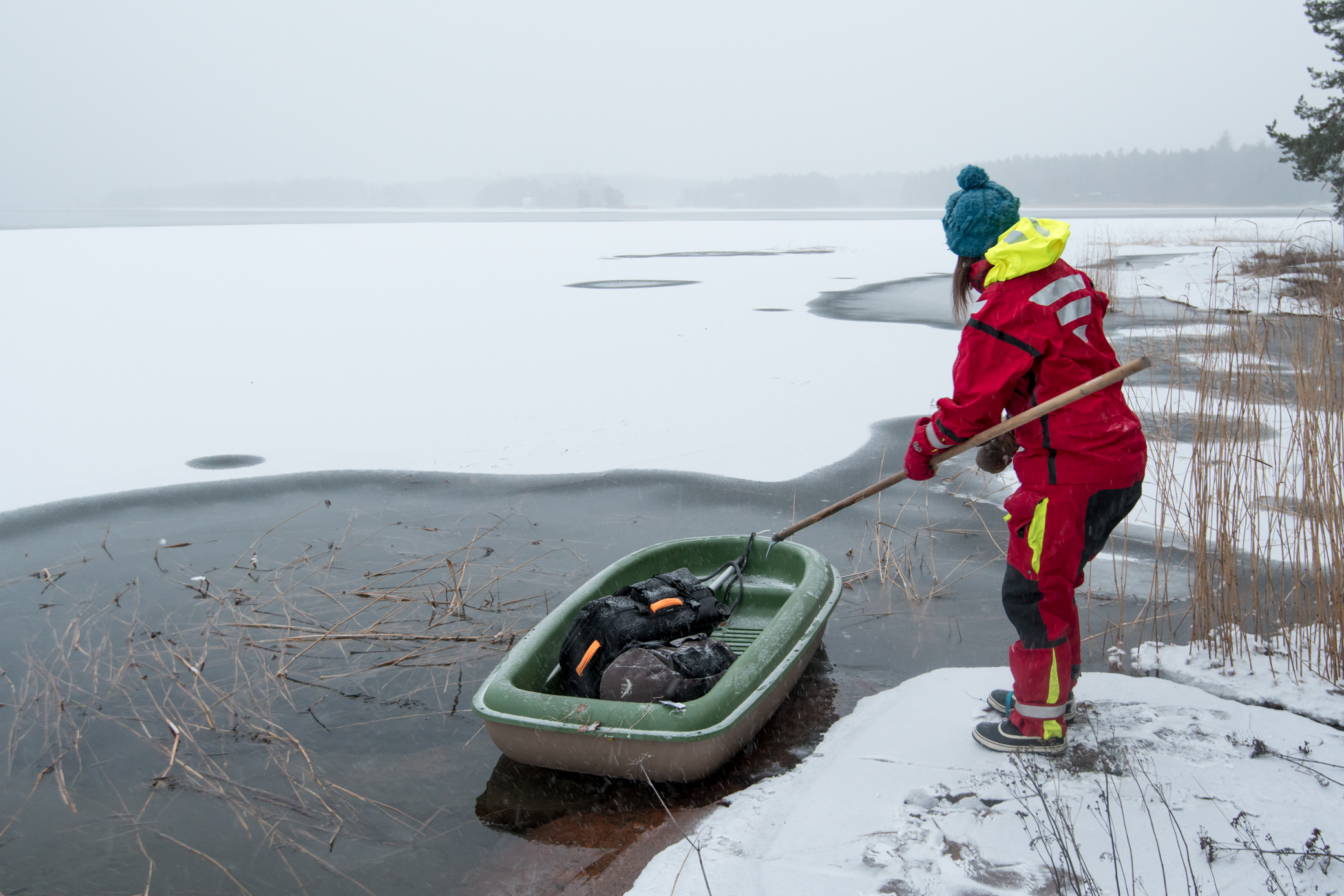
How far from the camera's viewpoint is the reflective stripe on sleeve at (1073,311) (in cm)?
238

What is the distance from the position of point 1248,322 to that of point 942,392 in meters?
4.38

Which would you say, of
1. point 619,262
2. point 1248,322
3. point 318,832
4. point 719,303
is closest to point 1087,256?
point 719,303

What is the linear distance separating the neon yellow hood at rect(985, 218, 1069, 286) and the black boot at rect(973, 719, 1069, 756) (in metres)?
1.30

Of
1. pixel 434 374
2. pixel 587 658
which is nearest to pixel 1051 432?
pixel 587 658

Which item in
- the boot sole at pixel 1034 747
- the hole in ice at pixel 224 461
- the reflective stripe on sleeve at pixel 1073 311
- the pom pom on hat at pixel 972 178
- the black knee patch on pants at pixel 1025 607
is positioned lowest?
the boot sole at pixel 1034 747

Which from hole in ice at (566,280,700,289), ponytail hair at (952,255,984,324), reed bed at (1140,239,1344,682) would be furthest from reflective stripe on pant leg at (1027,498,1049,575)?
hole in ice at (566,280,700,289)

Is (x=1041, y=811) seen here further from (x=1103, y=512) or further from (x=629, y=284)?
(x=629, y=284)

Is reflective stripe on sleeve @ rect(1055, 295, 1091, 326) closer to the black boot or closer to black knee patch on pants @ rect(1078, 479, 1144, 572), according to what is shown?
black knee patch on pants @ rect(1078, 479, 1144, 572)

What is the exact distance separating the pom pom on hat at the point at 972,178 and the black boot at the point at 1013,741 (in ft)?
5.18

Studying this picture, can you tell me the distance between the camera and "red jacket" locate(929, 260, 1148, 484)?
2.37 meters

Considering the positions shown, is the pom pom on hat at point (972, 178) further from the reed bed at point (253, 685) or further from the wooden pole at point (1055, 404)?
the reed bed at point (253, 685)

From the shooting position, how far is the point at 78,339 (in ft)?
34.9

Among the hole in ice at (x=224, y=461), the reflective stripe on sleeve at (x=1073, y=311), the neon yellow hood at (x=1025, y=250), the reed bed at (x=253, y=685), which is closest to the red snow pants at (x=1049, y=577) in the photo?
the reflective stripe on sleeve at (x=1073, y=311)

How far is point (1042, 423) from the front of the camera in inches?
95.6
